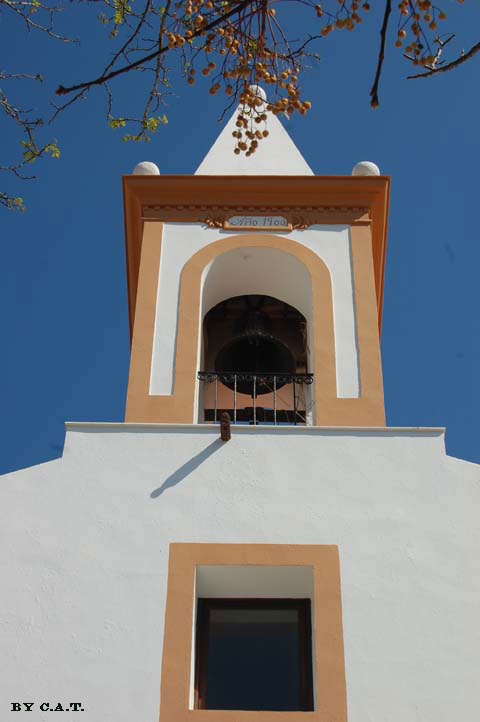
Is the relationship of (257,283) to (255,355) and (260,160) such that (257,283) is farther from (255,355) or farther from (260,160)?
(260,160)

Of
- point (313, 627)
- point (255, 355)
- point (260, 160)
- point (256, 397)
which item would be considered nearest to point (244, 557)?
point (313, 627)

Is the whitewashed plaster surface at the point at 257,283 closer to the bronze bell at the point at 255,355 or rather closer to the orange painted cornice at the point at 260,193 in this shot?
the orange painted cornice at the point at 260,193

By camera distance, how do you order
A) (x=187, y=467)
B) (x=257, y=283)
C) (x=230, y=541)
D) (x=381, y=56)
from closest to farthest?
(x=381, y=56), (x=230, y=541), (x=187, y=467), (x=257, y=283)

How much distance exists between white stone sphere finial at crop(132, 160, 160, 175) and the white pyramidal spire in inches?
29.6

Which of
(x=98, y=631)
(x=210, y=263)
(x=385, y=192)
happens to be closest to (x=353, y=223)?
(x=385, y=192)

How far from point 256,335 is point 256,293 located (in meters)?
0.58

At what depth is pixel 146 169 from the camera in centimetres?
1064

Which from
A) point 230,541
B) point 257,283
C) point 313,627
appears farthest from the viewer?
point 257,283

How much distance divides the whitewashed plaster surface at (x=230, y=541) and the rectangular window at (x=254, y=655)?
515 mm

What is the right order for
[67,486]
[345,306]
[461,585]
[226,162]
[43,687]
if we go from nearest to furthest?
[43,687] → [461,585] → [67,486] → [345,306] → [226,162]

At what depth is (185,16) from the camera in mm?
5895

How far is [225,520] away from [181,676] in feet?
4.01

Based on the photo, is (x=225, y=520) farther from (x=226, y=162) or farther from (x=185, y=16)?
(x=226, y=162)

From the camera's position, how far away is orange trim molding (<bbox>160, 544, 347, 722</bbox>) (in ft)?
20.6
